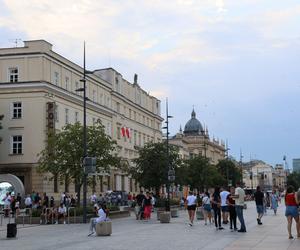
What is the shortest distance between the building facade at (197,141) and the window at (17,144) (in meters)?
73.6

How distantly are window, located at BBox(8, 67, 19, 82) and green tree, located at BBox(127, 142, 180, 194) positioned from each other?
47.3ft

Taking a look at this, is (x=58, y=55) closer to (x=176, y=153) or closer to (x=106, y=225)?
(x=176, y=153)

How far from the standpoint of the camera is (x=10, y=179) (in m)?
44.7

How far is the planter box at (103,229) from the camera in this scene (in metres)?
20.6

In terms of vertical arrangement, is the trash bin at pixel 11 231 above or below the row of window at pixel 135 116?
below

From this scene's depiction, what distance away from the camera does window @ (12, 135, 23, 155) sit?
52750 millimetres

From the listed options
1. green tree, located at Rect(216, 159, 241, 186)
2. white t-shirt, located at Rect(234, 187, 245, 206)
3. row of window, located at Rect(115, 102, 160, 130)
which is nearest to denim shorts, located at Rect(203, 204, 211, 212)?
white t-shirt, located at Rect(234, 187, 245, 206)

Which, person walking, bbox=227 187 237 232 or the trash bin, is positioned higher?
person walking, bbox=227 187 237 232

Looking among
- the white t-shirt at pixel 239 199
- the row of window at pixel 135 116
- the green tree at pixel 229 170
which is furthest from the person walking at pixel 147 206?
the green tree at pixel 229 170

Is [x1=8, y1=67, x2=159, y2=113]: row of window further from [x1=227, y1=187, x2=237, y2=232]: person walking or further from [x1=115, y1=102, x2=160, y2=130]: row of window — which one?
[x1=227, y1=187, x2=237, y2=232]: person walking

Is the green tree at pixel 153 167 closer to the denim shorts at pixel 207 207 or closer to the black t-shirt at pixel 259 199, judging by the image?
the denim shorts at pixel 207 207

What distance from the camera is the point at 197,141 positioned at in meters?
141

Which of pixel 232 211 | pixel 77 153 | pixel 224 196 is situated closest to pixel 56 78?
pixel 77 153

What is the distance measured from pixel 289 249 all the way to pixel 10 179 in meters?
33.4
